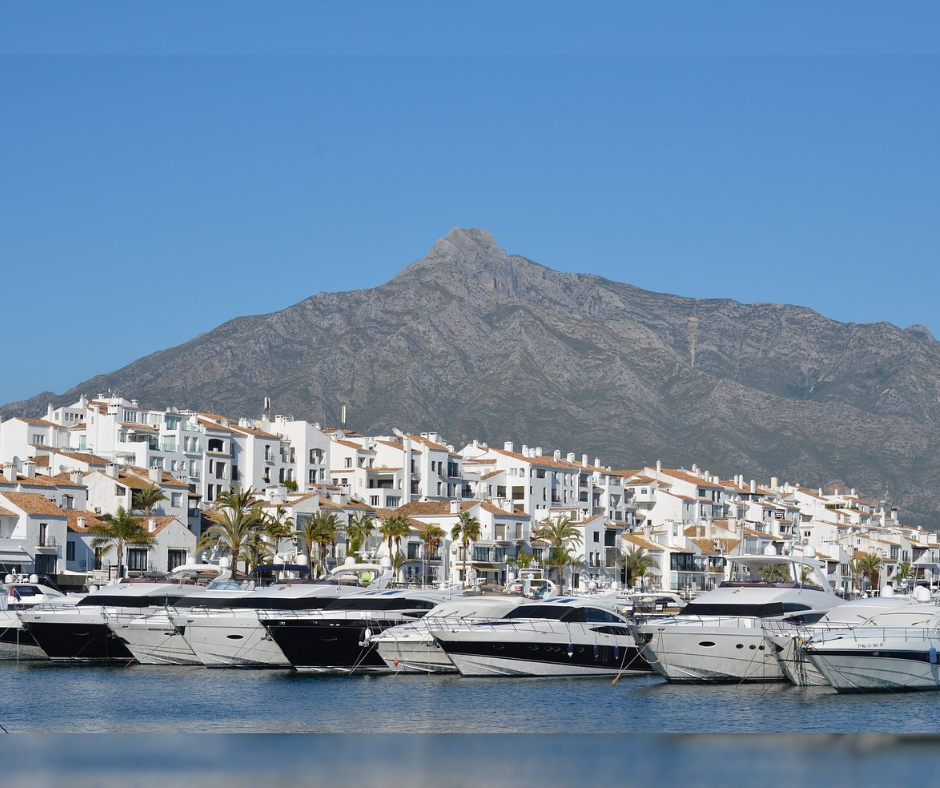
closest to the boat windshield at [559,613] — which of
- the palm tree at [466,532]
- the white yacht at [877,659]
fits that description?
the white yacht at [877,659]

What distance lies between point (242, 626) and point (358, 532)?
197ft

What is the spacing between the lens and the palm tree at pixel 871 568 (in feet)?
512

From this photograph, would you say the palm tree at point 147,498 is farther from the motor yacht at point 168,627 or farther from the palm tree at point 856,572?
the palm tree at point 856,572

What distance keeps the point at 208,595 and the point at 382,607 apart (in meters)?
7.25

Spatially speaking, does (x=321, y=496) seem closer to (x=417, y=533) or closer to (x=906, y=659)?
(x=417, y=533)

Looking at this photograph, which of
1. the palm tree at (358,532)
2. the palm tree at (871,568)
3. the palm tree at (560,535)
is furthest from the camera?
the palm tree at (871,568)

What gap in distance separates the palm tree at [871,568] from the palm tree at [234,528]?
78417 mm

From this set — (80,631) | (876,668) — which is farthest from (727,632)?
(80,631)

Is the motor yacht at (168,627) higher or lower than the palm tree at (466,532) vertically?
lower

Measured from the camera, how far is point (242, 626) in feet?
164

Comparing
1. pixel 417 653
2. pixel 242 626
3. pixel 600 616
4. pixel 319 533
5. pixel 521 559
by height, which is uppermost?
pixel 319 533

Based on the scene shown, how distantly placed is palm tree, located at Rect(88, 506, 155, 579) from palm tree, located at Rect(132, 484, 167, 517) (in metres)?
5.57

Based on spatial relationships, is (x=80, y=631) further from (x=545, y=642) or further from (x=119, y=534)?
(x=119, y=534)

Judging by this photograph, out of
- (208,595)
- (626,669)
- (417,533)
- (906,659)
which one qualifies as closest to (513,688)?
(626,669)
